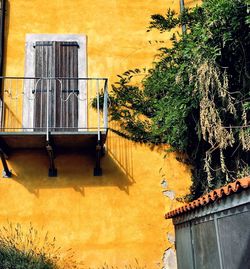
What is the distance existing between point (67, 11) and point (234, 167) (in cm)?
515

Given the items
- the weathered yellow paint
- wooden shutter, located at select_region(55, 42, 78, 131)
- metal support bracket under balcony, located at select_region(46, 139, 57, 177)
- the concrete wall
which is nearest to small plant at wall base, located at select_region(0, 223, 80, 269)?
the weathered yellow paint

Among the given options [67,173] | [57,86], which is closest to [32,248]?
[67,173]

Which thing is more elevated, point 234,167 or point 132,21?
point 132,21

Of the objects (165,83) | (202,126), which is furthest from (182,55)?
(202,126)

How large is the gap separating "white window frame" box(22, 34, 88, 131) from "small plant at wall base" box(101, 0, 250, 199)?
0.67 metres

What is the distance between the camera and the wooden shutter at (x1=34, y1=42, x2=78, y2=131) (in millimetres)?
9422

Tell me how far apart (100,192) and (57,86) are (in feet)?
8.09

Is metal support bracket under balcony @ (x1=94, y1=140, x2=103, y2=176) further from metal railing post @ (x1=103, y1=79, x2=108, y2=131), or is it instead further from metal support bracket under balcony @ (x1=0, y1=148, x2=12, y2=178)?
metal support bracket under balcony @ (x1=0, y1=148, x2=12, y2=178)

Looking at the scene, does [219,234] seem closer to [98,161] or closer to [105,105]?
[98,161]

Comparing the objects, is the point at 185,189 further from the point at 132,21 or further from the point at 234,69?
the point at 132,21

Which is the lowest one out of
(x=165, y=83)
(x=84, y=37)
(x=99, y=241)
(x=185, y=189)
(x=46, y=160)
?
(x=99, y=241)

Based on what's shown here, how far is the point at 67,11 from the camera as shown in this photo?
10375mm

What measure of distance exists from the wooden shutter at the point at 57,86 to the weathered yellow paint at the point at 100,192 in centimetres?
39

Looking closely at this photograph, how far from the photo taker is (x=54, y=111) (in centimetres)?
948
